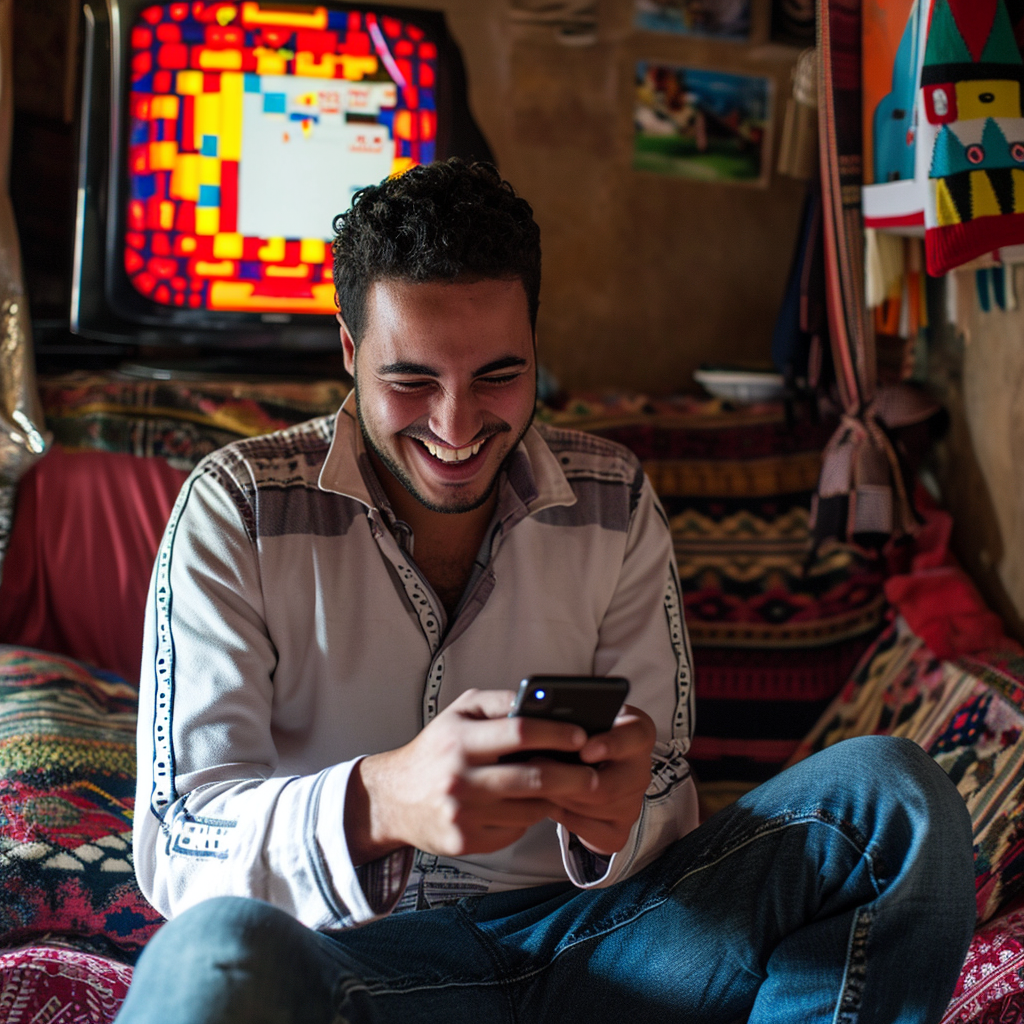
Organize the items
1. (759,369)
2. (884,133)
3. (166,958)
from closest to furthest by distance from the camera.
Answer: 1. (166,958)
2. (884,133)
3. (759,369)

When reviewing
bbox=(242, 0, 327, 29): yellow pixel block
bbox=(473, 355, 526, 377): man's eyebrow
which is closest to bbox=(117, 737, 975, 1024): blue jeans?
bbox=(473, 355, 526, 377): man's eyebrow

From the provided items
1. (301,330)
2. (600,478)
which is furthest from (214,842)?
(301,330)

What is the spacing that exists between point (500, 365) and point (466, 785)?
523 mm

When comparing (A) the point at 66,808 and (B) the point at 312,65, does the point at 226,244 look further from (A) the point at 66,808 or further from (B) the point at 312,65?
(A) the point at 66,808

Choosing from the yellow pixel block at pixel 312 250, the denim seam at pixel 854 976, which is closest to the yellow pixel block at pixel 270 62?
the yellow pixel block at pixel 312 250

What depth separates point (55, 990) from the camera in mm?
1107

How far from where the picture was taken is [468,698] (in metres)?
0.92

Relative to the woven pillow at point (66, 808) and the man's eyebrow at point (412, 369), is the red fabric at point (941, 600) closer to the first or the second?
the man's eyebrow at point (412, 369)

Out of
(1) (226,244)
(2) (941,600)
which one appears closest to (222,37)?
(1) (226,244)

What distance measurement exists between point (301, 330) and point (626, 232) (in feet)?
3.01

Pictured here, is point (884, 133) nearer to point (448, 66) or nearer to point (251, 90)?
point (448, 66)

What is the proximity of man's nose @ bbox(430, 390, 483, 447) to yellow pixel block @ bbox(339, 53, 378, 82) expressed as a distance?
3.49 feet

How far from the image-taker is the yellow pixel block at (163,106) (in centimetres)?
189

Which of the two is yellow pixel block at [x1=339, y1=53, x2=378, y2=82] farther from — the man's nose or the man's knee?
the man's knee
